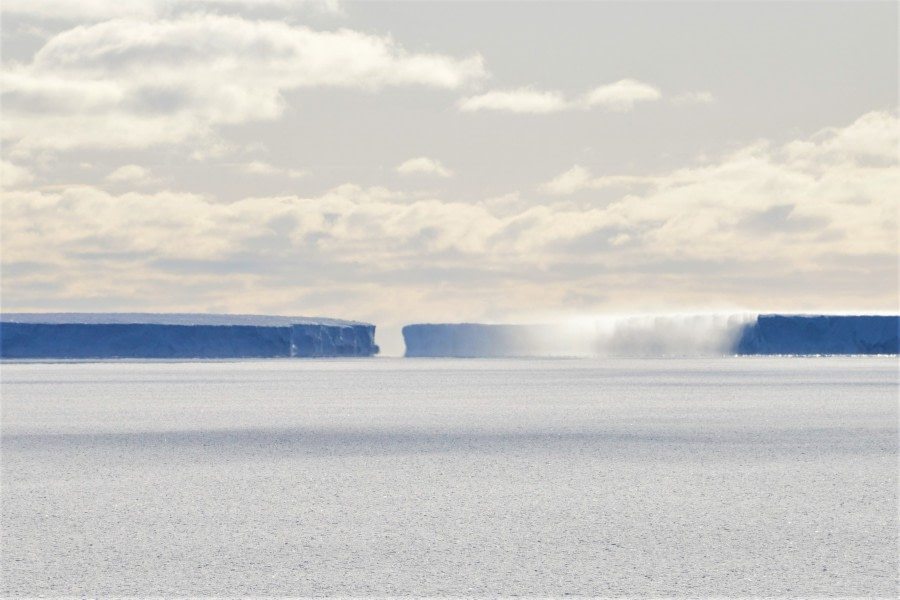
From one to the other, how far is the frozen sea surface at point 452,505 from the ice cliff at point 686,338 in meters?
62.7

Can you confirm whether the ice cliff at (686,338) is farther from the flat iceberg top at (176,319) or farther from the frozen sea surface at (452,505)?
the frozen sea surface at (452,505)

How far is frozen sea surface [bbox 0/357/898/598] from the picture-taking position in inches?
251

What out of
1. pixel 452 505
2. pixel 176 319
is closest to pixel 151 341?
pixel 176 319

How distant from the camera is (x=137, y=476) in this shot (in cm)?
1059

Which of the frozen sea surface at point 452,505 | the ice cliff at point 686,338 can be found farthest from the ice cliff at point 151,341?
the frozen sea surface at point 452,505

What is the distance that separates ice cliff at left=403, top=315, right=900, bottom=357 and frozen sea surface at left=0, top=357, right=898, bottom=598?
2468 inches

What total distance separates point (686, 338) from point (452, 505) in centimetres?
8141

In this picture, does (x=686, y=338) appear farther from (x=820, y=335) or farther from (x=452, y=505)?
(x=452, y=505)

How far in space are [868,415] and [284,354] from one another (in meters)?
76.7

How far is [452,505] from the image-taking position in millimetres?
8766

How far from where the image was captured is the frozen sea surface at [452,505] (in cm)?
636

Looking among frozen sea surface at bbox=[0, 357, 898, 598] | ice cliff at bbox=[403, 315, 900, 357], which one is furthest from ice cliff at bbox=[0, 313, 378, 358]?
frozen sea surface at bbox=[0, 357, 898, 598]

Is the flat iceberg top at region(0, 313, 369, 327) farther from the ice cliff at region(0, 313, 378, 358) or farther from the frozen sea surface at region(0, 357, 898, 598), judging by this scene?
the frozen sea surface at region(0, 357, 898, 598)

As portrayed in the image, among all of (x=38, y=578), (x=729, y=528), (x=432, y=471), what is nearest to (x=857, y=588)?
(x=729, y=528)
